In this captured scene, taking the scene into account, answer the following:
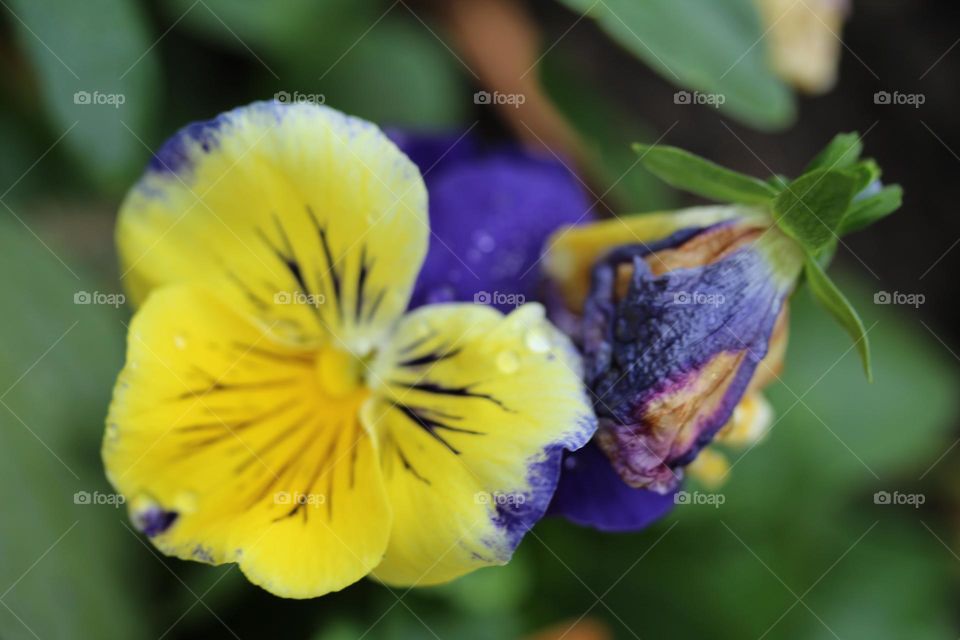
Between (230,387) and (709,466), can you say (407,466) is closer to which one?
A: (230,387)

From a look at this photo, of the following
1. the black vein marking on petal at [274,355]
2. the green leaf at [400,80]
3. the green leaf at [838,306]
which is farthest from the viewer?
the green leaf at [400,80]

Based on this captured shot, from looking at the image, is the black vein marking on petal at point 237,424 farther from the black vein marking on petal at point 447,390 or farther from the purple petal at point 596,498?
the purple petal at point 596,498

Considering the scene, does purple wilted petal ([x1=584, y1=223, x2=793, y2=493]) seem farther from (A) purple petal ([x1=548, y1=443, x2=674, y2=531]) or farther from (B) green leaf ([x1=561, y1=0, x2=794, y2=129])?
(B) green leaf ([x1=561, y1=0, x2=794, y2=129])

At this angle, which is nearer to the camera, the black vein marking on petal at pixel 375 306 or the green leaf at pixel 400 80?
the black vein marking on petal at pixel 375 306

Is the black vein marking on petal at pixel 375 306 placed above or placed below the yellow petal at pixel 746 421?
below

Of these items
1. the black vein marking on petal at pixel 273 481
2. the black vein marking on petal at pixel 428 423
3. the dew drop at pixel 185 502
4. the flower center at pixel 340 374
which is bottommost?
the dew drop at pixel 185 502

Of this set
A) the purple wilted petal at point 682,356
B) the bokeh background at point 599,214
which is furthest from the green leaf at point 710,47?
the purple wilted petal at point 682,356
